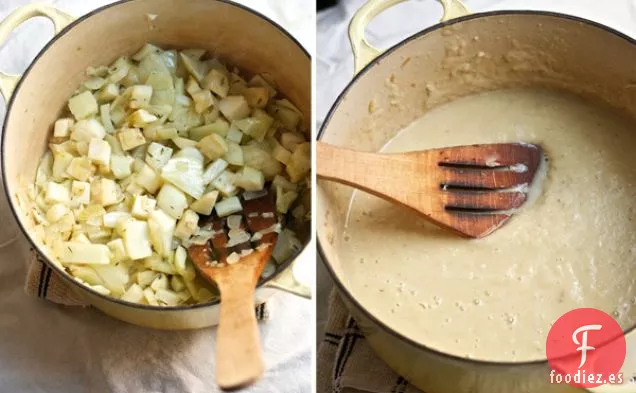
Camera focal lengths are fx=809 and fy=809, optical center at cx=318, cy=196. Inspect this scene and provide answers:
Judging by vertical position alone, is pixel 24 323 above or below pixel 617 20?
below

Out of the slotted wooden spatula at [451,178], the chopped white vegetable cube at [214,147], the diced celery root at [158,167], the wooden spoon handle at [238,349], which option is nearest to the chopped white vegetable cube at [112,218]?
the diced celery root at [158,167]

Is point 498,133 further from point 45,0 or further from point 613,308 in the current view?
point 45,0

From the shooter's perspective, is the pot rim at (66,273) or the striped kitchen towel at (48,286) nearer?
the pot rim at (66,273)

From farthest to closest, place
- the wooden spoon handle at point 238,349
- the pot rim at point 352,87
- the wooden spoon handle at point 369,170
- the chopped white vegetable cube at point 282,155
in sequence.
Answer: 1. the chopped white vegetable cube at point 282,155
2. the wooden spoon handle at point 369,170
3. the pot rim at point 352,87
4. the wooden spoon handle at point 238,349

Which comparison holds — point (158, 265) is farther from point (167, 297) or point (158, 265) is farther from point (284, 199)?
point (284, 199)

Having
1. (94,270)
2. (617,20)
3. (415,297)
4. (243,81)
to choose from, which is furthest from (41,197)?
(617,20)

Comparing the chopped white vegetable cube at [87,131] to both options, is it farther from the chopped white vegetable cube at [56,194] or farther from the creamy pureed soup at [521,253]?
the creamy pureed soup at [521,253]
